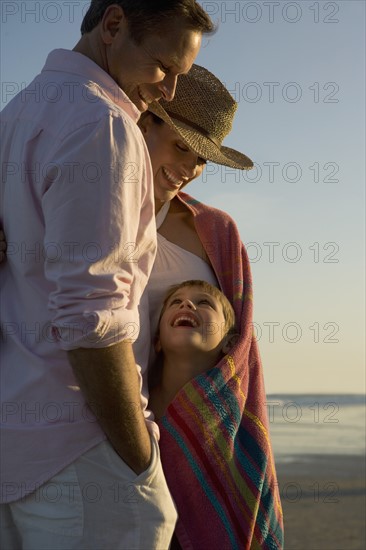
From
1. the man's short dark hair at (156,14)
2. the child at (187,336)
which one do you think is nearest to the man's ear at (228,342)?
the child at (187,336)

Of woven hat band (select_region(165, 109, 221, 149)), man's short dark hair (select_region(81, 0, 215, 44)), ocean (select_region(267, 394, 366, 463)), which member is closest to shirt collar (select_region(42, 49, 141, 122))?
man's short dark hair (select_region(81, 0, 215, 44))

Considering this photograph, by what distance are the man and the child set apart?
84cm

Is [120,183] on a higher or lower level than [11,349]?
higher

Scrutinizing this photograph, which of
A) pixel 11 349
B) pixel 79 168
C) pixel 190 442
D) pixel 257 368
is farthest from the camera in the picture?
pixel 257 368

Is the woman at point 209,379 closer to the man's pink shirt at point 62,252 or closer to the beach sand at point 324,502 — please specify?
the man's pink shirt at point 62,252

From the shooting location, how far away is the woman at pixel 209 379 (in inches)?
110

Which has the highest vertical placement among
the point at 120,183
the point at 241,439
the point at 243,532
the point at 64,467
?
→ the point at 120,183

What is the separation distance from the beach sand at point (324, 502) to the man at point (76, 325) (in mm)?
4493

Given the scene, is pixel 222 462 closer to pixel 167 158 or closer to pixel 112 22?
pixel 167 158

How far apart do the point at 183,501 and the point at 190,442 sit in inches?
7.0

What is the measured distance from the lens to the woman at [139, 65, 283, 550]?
110 inches

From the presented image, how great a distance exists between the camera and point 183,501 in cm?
279

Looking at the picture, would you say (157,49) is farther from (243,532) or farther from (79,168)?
(243,532)

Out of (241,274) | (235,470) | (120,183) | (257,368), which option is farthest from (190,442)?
(120,183)
